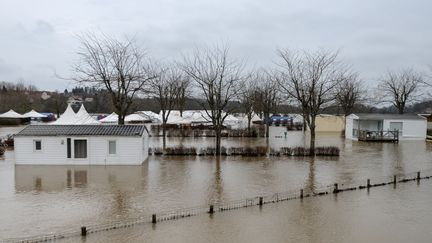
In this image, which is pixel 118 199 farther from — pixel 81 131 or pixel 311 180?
pixel 81 131

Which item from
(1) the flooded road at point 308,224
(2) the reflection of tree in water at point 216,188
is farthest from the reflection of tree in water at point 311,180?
(2) the reflection of tree in water at point 216,188

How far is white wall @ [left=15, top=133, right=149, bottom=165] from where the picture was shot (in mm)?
23234

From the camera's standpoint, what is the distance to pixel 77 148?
23422 mm

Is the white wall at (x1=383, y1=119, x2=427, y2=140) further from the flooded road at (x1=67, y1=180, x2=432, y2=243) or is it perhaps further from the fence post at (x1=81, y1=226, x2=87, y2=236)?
the fence post at (x1=81, y1=226, x2=87, y2=236)

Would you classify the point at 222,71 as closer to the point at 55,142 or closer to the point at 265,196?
the point at 55,142

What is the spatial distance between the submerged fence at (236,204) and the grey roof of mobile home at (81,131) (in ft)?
34.0

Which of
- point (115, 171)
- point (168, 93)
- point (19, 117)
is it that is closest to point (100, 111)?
point (19, 117)

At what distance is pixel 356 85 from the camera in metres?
58.7

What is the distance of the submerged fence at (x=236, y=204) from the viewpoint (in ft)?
36.9

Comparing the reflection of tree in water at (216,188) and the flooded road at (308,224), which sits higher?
the reflection of tree in water at (216,188)

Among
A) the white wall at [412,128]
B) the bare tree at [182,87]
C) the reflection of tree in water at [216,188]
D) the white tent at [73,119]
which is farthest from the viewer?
the bare tree at [182,87]

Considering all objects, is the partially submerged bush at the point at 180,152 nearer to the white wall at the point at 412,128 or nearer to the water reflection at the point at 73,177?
the water reflection at the point at 73,177

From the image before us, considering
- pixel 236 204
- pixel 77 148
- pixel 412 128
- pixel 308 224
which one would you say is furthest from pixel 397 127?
pixel 308 224

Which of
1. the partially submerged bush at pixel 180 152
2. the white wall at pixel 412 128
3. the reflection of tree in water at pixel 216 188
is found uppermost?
the white wall at pixel 412 128
